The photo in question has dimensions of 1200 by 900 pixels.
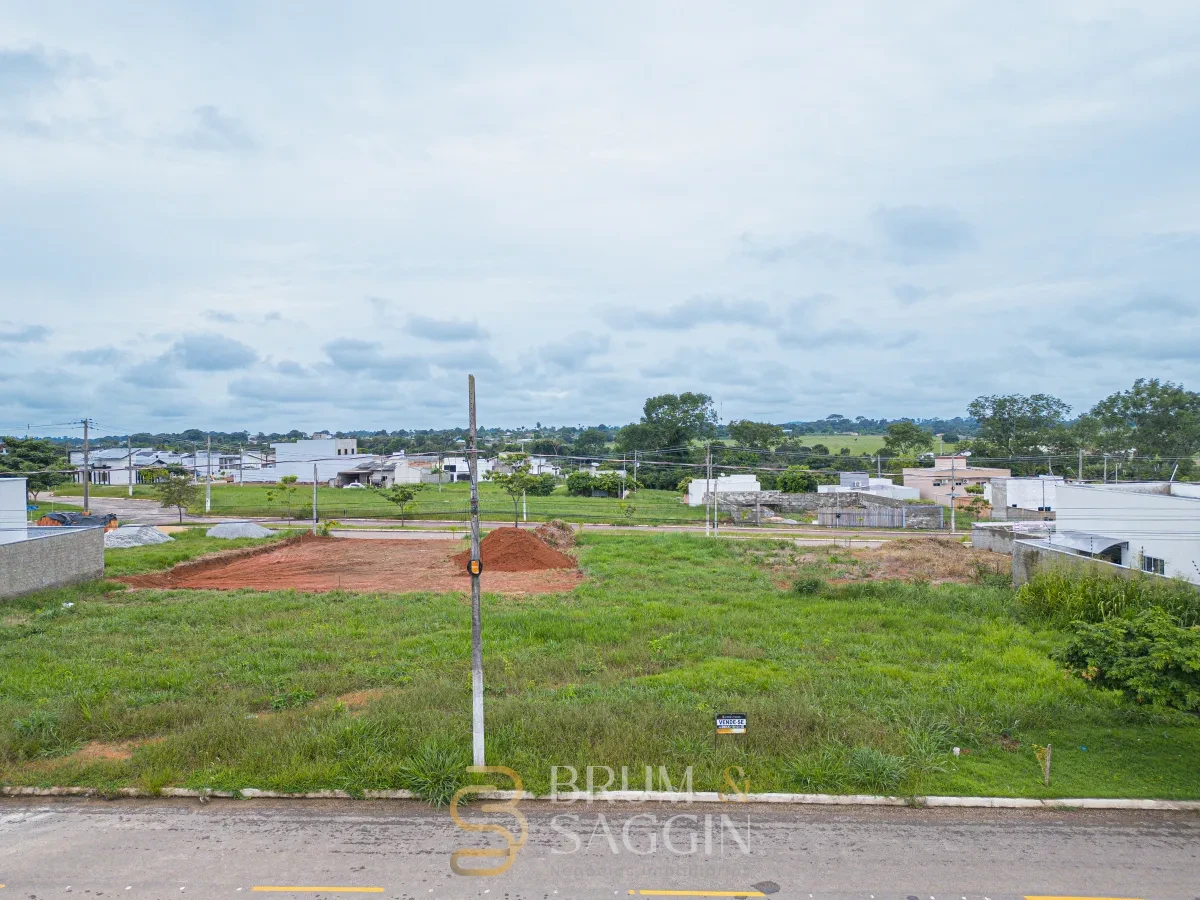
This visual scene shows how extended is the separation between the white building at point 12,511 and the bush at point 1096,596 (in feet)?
112

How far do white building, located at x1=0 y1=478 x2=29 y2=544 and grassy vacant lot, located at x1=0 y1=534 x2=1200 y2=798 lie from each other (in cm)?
554

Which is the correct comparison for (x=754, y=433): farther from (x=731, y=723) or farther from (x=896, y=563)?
(x=731, y=723)

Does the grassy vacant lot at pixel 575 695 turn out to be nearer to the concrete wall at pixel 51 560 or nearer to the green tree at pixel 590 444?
the concrete wall at pixel 51 560

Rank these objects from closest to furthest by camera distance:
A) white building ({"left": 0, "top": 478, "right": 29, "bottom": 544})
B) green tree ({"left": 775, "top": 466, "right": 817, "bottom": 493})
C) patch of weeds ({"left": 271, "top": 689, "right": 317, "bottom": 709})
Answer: patch of weeds ({"left": 271, "top": 689, "right": 317, "bottom": 709}), white building ({"left": 0, "top": 478, "right": 29, "bottom": 544}), green tree ({"left": 775, "top": 466, "right": 817, "bottom": 493})

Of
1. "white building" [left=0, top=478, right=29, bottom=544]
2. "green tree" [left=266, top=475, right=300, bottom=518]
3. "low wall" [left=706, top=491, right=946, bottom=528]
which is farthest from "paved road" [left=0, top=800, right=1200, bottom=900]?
"green tree" [left=266, top=475, right=300, bottom=518]

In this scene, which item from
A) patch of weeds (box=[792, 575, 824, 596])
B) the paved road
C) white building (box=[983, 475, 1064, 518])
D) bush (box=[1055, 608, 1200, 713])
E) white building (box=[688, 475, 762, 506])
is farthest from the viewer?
white building (box=[688, 475, 762, 506])

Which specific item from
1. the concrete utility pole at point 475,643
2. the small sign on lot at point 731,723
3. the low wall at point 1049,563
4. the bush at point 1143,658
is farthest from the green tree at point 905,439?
the concrete utility pole at point 475,643

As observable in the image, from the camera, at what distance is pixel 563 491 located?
7750cm

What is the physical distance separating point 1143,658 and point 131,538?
136 ft

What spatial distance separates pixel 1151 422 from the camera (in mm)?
73500

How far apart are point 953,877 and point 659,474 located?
3098 inches

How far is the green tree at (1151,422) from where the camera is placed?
71438 mm

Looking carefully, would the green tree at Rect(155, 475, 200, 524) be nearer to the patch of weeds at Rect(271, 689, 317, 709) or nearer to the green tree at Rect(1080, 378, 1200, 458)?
the patch of weeds at Rect(271, 689, 317, 709)

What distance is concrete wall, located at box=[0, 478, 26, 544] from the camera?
26.8 metres
